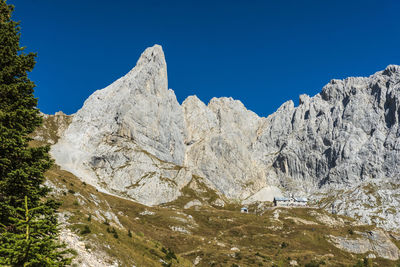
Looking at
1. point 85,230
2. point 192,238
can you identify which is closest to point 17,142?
point 85,230

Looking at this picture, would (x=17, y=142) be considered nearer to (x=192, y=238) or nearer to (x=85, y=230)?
(x=85, y=230)

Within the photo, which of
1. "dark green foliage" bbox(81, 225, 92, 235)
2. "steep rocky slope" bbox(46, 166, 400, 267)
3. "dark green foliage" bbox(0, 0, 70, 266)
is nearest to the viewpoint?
"dark green foliage" bbox(0, 0, 70, 266)

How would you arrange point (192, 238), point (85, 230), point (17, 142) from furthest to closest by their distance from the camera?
point (192, 238) → point (85, 230) → point (17, 142)

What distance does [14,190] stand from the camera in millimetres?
16531

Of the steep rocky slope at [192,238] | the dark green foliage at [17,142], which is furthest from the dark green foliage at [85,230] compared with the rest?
the dark green foliage at [17,142]

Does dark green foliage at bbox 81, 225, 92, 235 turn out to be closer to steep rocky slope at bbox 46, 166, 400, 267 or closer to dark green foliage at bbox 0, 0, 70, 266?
steep rocky slope at bbox 46, 166, 400, 267

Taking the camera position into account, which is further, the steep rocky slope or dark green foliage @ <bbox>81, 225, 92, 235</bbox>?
the steep rocky slope

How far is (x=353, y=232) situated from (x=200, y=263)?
129m

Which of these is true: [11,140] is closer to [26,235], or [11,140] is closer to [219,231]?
[26,235]

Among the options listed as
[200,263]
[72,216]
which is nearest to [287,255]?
[200,263]

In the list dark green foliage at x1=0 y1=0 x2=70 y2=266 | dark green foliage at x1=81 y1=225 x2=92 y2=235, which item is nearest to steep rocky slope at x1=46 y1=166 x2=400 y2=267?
dark green foliage at x1=81 y1=225 x2=92 y2=235

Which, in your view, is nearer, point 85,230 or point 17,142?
point 17,142

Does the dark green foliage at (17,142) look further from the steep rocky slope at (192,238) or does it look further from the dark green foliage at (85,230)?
the dark green foliage at (85,230)

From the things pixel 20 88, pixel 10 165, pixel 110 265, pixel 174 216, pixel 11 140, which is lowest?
pixel 110 265
